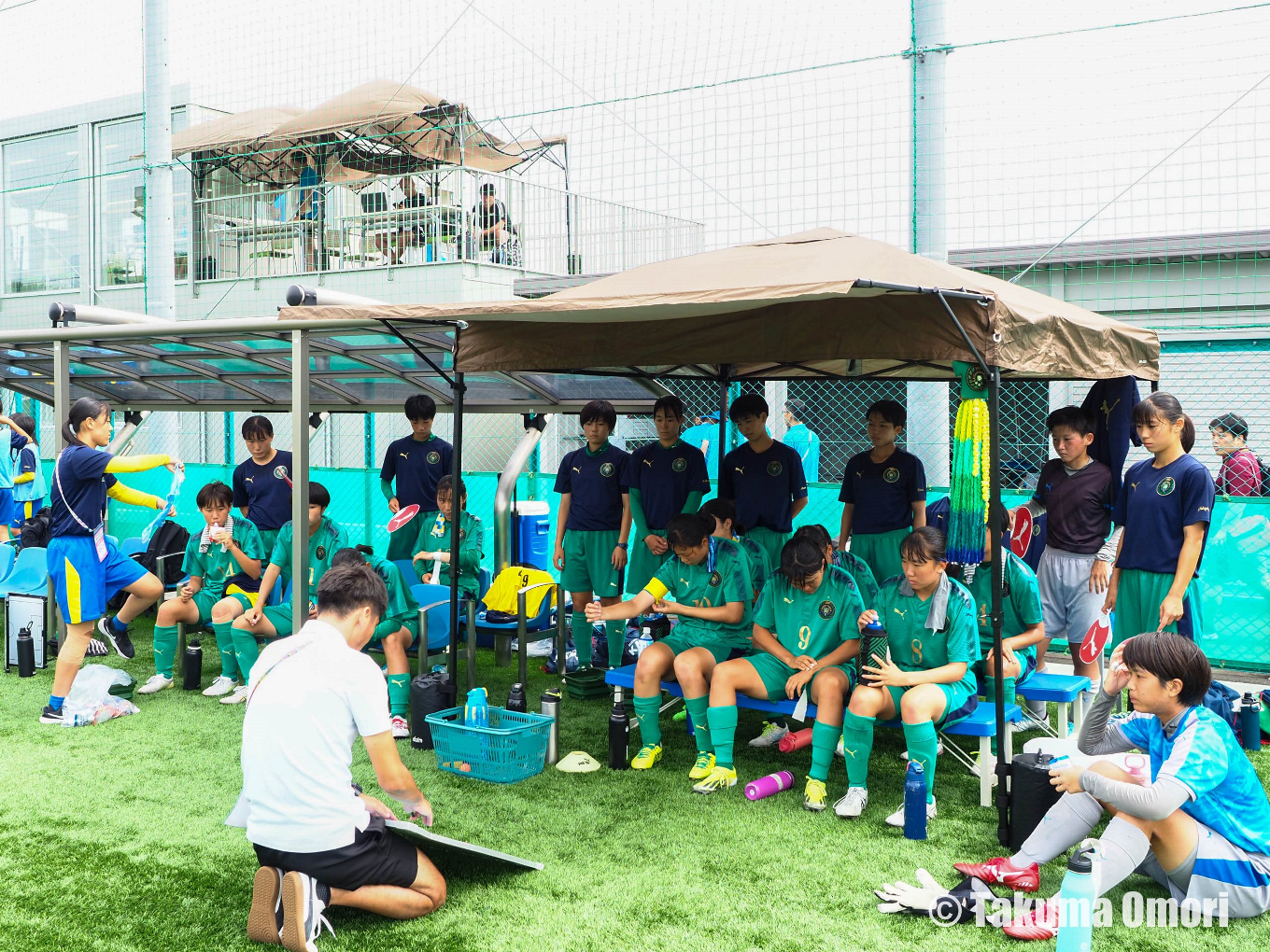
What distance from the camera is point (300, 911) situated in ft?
9.75

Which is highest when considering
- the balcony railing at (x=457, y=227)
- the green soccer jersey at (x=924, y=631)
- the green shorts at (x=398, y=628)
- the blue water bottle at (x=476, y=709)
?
the balcony railing at (x=457, y=227)

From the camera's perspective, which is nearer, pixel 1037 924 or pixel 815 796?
pixel 1037 924

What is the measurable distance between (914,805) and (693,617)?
1369mm

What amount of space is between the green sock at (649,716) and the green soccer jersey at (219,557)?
2.70 meters

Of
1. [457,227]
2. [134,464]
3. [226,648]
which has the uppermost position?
[457,227]

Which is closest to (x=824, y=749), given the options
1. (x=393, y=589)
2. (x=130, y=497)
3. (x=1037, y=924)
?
(x=1037, y=924)

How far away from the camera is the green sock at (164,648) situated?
6.12m

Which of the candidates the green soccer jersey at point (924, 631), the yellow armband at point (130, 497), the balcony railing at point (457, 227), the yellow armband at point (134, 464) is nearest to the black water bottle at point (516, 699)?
the green soccer jersey at point (924, 631)

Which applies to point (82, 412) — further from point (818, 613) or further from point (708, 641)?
point (818, 613)

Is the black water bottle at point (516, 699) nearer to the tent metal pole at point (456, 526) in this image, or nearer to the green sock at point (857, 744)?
the tent metal pole at point (456, 526)

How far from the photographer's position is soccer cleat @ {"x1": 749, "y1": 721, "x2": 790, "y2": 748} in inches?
200

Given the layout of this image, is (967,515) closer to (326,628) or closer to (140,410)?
(326,628)

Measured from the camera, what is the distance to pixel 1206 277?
7066 mm

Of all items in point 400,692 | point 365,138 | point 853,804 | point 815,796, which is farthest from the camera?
point 365,138
